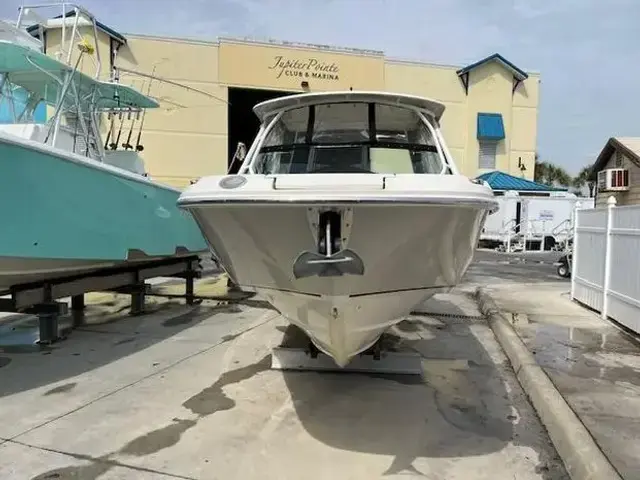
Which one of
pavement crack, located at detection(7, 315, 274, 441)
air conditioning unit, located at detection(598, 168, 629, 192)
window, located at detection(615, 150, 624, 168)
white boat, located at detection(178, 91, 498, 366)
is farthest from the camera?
window, located at detection(615, 150, 624, 168)

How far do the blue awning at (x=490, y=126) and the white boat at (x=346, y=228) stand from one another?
20499 millimetres

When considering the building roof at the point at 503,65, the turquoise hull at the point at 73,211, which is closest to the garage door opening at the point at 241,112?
the building roof at the point at 503,65

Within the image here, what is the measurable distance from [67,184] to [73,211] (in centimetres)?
29

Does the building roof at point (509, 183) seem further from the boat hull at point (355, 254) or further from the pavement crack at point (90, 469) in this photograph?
the pavement crack at point (90, 469)

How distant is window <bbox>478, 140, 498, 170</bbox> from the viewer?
80.6 feet

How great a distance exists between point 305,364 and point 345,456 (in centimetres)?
171

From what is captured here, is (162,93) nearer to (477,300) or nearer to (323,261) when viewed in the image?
(477,300)

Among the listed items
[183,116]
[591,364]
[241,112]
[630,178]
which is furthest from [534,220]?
[591,364]

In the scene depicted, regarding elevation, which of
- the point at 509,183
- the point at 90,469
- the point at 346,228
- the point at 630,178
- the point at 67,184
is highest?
the point at 509,183

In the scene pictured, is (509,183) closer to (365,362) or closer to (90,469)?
(365,362)

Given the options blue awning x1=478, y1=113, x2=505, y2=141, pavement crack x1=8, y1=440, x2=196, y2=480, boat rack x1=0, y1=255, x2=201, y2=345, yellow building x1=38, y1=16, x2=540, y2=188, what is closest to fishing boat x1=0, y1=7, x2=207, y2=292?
boat rack x1=0, y1=255, x2=201, y2=345

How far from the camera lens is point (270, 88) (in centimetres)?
2150

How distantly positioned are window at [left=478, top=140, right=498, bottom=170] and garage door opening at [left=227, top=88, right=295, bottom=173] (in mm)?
8576

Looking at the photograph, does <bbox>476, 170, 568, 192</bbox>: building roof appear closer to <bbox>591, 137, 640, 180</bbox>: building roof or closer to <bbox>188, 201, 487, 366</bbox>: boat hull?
<bbox>591, 137, 640, 180</bbox>: building roof
